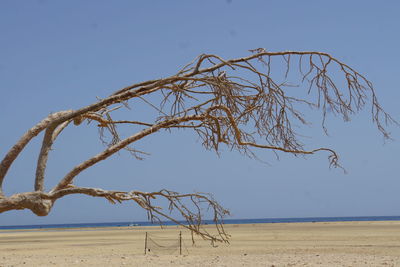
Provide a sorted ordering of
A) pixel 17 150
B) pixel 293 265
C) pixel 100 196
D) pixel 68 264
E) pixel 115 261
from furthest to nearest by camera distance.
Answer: pixel 115 261
pixel 68 264
pixel 293 265
pixel 17 150
pixel 100 196

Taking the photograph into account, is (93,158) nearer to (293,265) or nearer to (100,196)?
(100,196)

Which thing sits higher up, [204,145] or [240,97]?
[240,97]

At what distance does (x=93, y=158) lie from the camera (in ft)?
21.4

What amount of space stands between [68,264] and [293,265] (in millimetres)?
6038

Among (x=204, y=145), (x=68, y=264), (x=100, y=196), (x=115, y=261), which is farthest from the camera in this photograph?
(x=115, y=261)

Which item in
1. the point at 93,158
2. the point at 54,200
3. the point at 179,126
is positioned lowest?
the point at 54,200

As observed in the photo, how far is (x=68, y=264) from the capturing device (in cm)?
1450

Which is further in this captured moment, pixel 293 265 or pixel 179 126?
pixel 293 265

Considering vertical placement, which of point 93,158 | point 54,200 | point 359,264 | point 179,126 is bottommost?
point 359,264

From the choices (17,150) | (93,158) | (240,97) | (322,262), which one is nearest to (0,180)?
(17,150)

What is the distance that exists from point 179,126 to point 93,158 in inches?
45.0

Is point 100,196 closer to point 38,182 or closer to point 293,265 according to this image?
point 38,182

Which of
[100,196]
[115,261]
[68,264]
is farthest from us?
[115,261]

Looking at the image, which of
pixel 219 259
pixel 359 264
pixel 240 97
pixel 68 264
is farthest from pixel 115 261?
pixel 240 97
